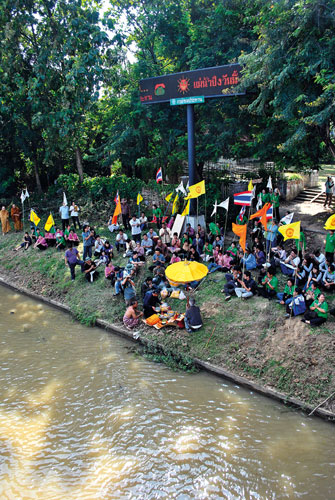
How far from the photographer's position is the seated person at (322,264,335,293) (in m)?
10.6

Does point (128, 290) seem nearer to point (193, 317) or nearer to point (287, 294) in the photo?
point (193, 317)

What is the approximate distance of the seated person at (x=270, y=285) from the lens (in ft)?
36.1

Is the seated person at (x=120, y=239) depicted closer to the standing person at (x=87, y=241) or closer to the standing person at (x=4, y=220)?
the standing person at (x=87, y=241)

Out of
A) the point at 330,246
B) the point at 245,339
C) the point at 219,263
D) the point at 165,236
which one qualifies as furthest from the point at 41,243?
the point at 330,246

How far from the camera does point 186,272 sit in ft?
34.5

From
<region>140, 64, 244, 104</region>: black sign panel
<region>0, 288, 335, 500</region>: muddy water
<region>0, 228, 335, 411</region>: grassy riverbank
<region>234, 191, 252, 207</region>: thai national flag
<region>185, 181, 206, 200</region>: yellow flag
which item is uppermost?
<region>140, 64, 244, 104</region>: black sign panel

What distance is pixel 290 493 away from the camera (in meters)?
6.40

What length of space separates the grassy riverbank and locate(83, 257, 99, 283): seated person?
0.23 meters

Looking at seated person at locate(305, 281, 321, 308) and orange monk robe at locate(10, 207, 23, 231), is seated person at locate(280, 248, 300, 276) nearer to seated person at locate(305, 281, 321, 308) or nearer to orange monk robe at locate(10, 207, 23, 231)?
seated person at locate(305, 281, 321, 308)

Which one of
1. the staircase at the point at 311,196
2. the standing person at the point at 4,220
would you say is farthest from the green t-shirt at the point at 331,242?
the standing person at the point at 4,220

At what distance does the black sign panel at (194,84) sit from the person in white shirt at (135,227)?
4.55 m

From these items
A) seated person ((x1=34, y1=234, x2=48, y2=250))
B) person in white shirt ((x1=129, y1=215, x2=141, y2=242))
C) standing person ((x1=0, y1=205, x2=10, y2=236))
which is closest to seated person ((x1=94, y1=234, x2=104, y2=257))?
person in white shirt ((x1=129, y1=215, x2=141, y2=242))

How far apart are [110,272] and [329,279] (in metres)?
7.16

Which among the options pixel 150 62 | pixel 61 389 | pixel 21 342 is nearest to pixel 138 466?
pixel 61 389
